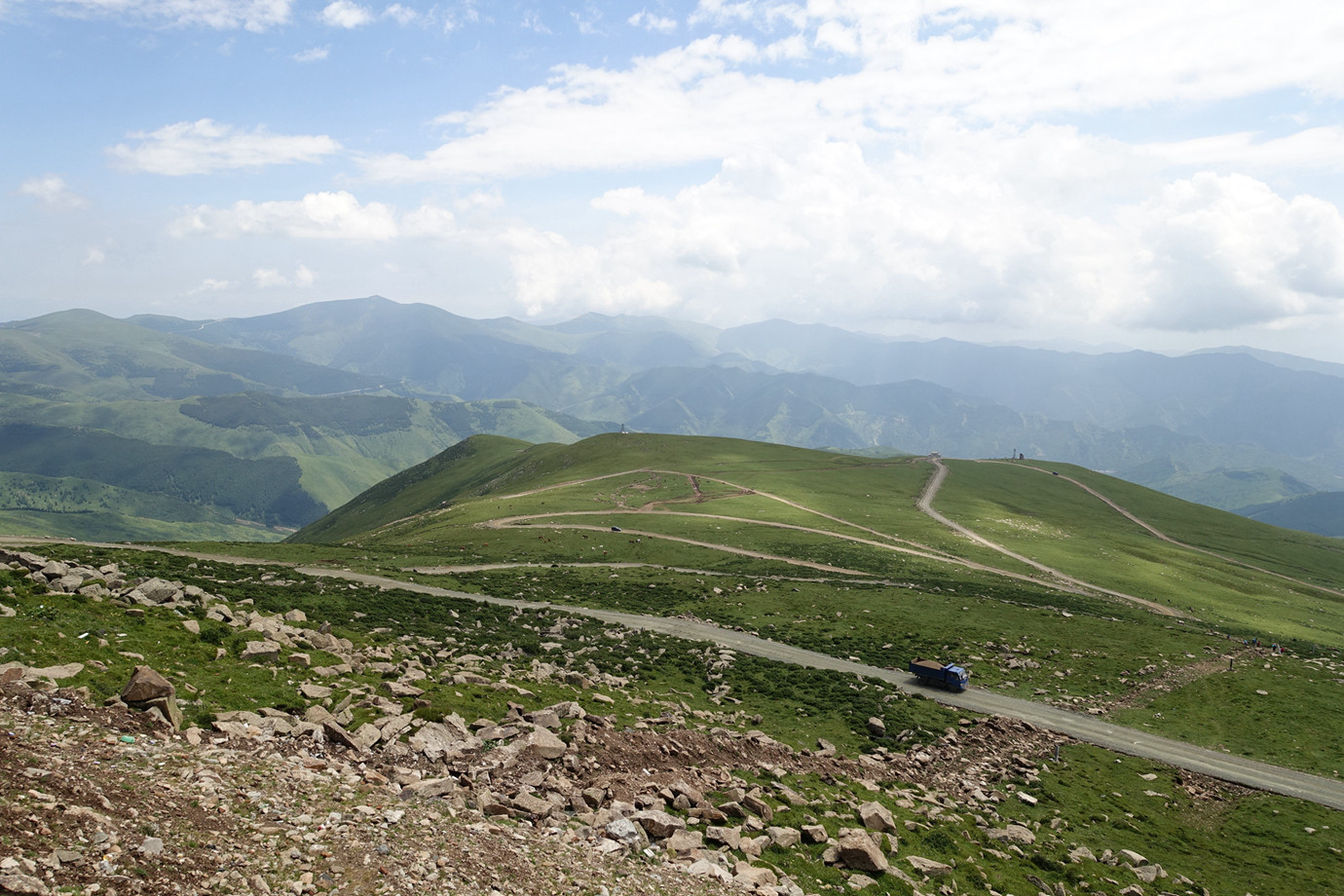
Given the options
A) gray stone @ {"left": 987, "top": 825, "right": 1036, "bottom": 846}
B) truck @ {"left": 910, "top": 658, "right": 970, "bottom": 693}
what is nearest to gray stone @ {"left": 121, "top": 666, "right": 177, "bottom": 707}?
gray stone @ {"left": 987, "top": 825, "right": 1036, "bottom": 846}

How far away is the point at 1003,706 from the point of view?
41.5 m

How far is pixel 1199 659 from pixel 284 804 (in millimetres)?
62699

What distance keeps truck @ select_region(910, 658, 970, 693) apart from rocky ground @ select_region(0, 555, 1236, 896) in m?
13.2

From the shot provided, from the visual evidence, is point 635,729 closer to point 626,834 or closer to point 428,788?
point 626,834

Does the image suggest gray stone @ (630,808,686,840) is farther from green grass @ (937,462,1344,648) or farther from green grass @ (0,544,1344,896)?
green grass @ (937,462,1344,648)

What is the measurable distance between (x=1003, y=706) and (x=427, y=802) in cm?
3691

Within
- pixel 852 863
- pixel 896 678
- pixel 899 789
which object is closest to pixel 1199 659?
pixel 896 678

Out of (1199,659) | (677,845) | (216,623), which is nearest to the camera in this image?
(677,845)

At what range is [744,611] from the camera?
58.2 m

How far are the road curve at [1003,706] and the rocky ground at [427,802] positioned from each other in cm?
1242

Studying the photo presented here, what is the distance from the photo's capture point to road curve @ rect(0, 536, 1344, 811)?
3438 cm

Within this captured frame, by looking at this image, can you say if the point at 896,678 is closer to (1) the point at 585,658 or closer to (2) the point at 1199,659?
(1) the point at 585,658

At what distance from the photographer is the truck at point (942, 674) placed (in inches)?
1706

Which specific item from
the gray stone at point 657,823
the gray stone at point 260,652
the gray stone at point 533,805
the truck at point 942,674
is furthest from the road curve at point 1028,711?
the gray stone at point 533,805
